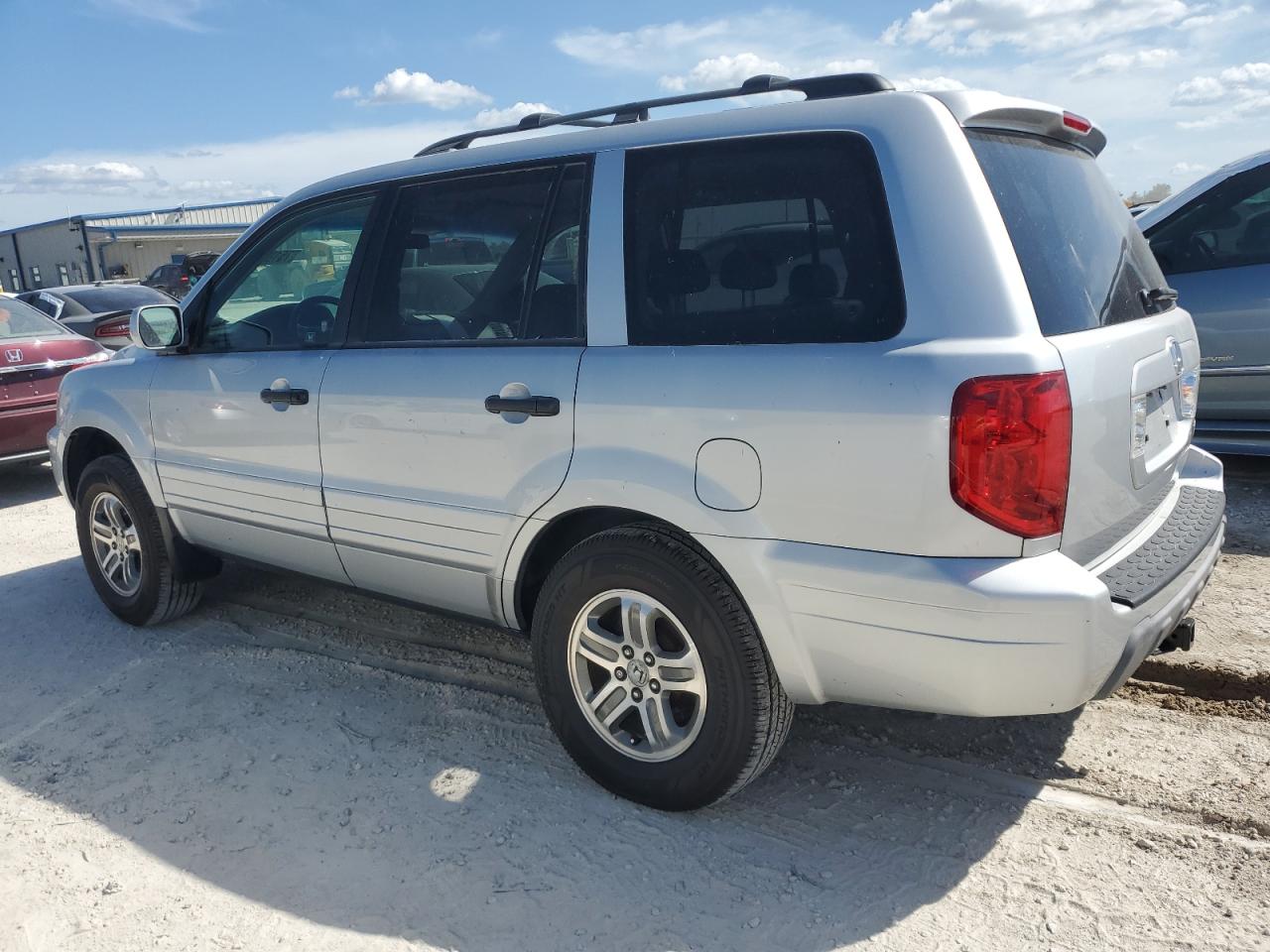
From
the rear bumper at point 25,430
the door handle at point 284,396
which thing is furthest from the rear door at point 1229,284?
the rear bumper at point 25,430

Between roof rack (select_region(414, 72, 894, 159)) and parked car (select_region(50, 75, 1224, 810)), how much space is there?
0.05 feet

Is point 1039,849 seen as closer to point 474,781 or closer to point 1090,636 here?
point 1090,636

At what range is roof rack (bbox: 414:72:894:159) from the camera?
2.74m

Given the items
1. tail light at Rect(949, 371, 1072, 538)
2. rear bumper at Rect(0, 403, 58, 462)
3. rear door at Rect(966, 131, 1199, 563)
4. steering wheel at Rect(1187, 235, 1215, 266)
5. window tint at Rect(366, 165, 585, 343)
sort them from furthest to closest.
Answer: rear bumper at Rect(0, 403, 58, 462), steering wheel at Rect(1187, 235, 1215, 266), window tint at Rect(366, 165, 585, 343), rear door at Rect(966, 131, 1199, 563), tail light at Rect(949, 371, 1072, 538)

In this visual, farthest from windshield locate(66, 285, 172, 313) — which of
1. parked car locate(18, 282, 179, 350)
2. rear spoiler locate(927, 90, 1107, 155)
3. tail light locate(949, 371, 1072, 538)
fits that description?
tail light locate(949, 371, 1072, 538)

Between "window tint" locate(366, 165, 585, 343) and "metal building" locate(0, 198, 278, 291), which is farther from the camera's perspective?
"metal building" locate(0, 198, 278, 291)

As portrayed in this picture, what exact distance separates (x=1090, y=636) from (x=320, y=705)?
2.70m

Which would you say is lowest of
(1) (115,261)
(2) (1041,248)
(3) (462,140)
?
(1) (115,261)

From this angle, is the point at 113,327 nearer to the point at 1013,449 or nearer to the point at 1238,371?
the point at 1238,371

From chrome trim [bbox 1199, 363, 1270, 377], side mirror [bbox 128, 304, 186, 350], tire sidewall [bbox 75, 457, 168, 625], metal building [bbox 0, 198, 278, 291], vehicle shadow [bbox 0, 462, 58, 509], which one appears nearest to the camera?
side mirror [bbox 128, 304, 186, 350]

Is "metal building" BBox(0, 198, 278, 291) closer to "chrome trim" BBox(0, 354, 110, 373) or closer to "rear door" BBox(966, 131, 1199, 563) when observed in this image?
"chrome trim" BBox(0, 354, 110, 373)

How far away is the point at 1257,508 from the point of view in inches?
A: 207

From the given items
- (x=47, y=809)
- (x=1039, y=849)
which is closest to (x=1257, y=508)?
(x=1039, y=849)

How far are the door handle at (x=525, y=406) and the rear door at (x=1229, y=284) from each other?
14.1ft
